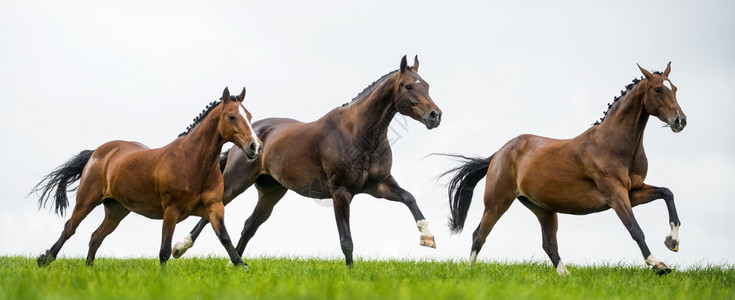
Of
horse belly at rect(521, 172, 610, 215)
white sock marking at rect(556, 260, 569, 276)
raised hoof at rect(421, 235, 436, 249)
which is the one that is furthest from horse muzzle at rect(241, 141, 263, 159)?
white sock marking at rect(556, 260, 569, 276)

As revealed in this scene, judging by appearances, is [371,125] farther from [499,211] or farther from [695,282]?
[695,282]

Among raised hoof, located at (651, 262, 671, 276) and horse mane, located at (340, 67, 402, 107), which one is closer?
raised hoof, located at (651, 262, 671, 276)

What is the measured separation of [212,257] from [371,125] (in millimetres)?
4325

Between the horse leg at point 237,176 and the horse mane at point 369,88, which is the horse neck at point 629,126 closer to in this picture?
the horse mane at point 369,88

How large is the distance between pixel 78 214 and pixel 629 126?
7.08 m

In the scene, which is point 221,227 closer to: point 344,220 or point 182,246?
point 182,246

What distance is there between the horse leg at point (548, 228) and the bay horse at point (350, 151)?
2.25 m

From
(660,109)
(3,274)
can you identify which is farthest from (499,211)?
(3,274)

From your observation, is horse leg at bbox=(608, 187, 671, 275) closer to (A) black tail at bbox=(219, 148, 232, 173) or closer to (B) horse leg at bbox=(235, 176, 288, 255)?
(B) horse leg at bbox=(235, 176, 288, 255)

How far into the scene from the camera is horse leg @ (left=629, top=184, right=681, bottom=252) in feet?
28.5

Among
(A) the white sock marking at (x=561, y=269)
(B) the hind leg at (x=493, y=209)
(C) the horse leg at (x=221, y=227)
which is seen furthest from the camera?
(B) the hind leg at (x=493, y=209)

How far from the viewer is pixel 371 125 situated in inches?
346

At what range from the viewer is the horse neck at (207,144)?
28.2ft

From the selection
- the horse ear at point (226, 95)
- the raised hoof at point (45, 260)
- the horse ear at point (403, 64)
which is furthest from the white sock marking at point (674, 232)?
the raised hoof at point (45, 260)
